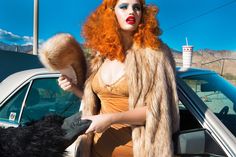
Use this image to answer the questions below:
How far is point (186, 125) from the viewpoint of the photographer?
2.20 meters

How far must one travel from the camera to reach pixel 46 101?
2947 millimetres

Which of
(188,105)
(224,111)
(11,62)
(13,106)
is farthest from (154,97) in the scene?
(11,62)

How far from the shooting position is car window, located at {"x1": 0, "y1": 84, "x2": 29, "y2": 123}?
3010 millimetres

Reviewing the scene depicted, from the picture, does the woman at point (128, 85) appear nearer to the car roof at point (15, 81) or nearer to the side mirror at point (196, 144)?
the side mirror at point (196, 144)

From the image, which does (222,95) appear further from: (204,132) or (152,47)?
(152,47)

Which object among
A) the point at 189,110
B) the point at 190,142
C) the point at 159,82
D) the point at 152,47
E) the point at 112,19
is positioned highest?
the point at 112,19

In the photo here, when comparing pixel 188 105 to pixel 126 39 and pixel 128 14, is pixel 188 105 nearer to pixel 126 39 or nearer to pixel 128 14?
pixel 126 39

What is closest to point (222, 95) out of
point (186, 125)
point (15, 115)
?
point (186, 125)

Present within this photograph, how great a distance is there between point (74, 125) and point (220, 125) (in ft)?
2.60

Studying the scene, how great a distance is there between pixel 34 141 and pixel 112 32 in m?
0.72

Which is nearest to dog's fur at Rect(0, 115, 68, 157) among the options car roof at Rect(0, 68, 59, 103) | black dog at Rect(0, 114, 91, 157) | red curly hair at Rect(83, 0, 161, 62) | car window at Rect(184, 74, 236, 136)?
black dog at Rect(0, 114, 91, 157)

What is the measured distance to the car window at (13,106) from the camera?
301 centimetres

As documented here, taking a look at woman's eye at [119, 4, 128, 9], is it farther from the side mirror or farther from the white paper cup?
the white paper cup

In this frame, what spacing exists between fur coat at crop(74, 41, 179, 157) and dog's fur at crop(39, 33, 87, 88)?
0.28 m
